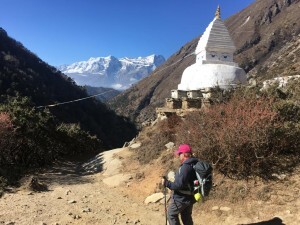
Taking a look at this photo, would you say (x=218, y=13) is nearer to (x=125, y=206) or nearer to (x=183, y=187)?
(x=125, y=206)

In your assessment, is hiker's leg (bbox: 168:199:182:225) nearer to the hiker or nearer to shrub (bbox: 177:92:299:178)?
the hiker

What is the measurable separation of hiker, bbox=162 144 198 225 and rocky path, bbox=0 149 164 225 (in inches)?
82.6

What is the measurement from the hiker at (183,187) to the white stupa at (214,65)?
41.0ft

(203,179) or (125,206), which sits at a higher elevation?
(203,179)

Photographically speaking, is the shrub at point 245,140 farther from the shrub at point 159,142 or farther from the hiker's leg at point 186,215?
the shrub at point 159,142

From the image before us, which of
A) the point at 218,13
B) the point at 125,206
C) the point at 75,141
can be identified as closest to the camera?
the point at 125,206

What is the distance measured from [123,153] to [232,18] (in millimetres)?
194868

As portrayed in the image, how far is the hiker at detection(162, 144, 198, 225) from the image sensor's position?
6.31 metres

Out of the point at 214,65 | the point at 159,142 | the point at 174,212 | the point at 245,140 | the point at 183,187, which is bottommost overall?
the point at 174,212

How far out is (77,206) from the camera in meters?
9.78

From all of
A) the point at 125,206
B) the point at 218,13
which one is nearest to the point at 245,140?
the point at 125,206

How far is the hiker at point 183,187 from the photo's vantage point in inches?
248

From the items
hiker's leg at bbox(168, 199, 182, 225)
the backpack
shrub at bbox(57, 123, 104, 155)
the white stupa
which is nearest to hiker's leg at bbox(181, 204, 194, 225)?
hiker's leg at bbox(168, 199, 182, 225)

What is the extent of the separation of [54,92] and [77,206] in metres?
77.4
